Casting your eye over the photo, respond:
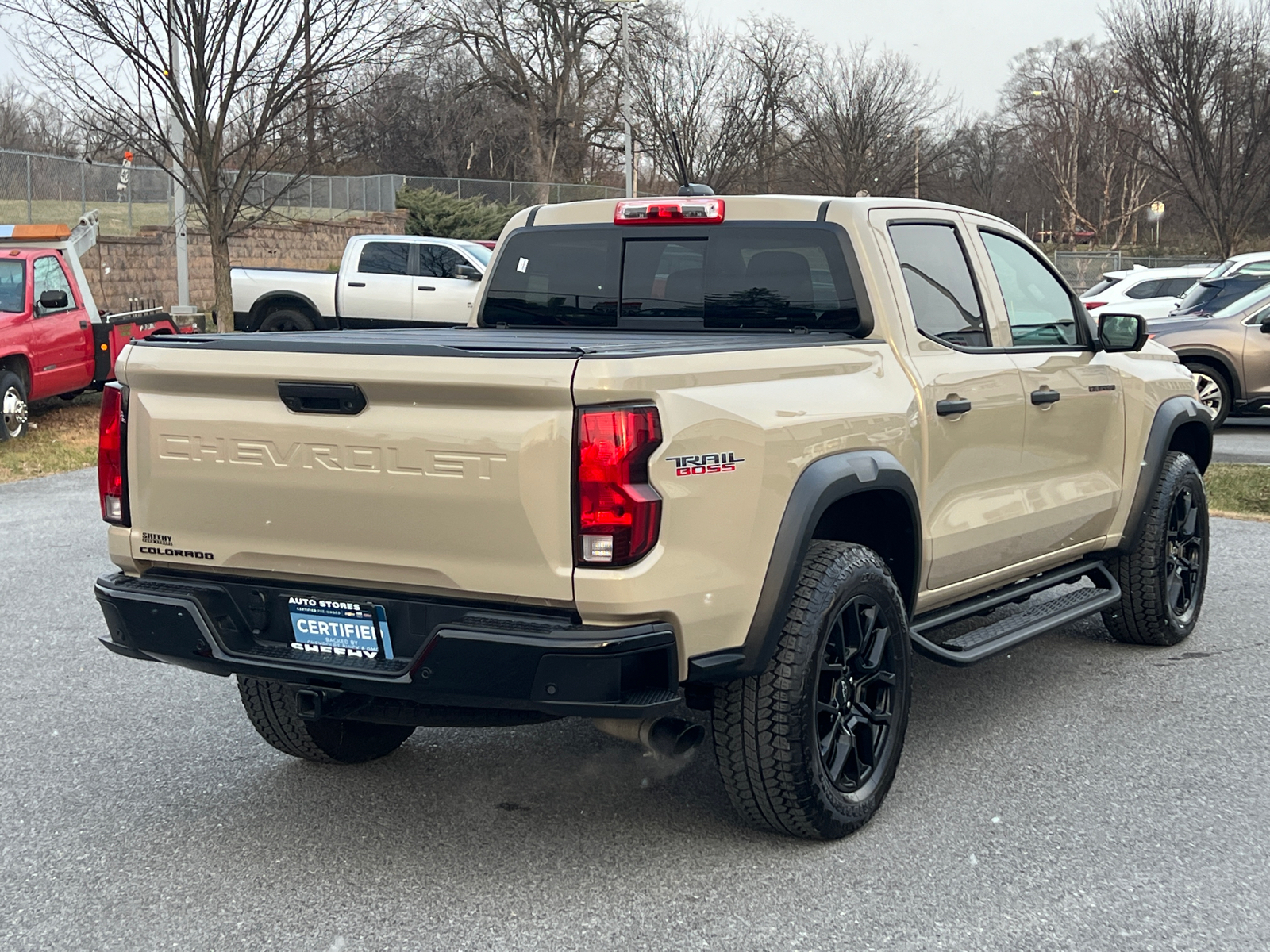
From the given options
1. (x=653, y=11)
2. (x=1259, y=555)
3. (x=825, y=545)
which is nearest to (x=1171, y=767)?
(x=825, y=545)

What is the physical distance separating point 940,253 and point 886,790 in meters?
2.03

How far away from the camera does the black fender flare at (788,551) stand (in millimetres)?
3711

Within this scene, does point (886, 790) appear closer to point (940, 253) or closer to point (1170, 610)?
point (940, 253)

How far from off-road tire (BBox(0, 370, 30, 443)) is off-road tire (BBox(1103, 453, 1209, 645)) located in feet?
36.7

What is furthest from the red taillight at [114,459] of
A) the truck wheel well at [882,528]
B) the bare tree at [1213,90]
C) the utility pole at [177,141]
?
the bare tree at [1213,90]

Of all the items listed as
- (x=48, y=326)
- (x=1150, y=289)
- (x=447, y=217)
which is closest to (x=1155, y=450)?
(x=48, y=326)

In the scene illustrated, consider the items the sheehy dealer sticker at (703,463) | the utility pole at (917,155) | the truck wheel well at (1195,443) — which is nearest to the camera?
the sheehy dealer sticker at (703,463)

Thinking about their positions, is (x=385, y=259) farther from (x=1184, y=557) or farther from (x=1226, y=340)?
(x=1184, y=557)

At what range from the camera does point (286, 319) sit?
20391 millimetres

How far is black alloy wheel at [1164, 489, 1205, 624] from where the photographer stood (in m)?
6.46

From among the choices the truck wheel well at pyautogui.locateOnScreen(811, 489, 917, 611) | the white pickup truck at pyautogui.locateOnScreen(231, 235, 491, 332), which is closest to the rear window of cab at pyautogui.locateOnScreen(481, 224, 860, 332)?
the truck wheel well at pyautogui.locateOnScreen(811, 489, 917, 611)

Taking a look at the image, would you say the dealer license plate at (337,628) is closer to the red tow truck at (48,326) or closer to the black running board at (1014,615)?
the black running board at (1014,615)

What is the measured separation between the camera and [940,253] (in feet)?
17.0

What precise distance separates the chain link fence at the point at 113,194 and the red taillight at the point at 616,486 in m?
18.3
